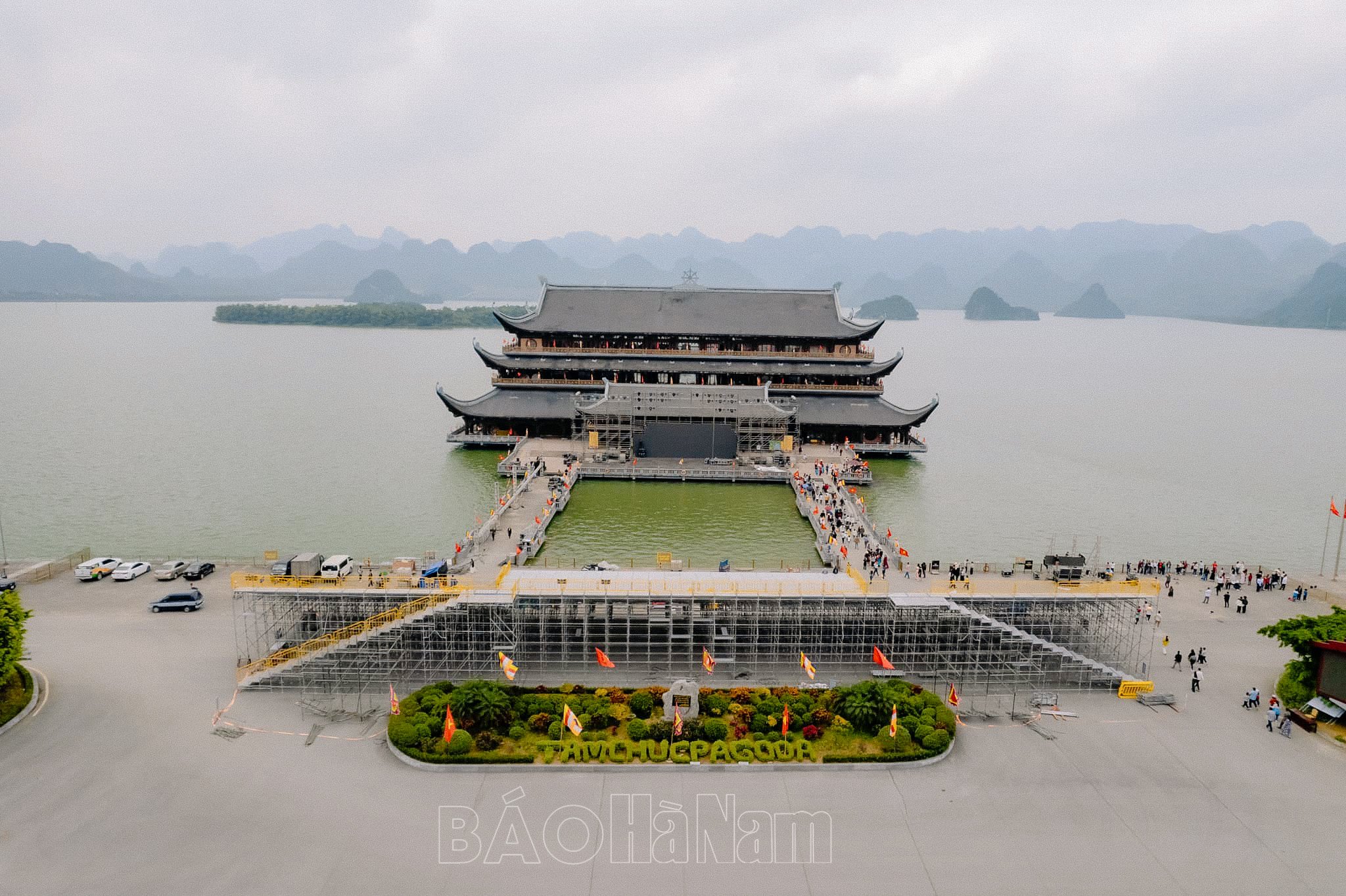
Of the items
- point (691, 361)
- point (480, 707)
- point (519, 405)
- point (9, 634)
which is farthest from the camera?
point (691, 361)

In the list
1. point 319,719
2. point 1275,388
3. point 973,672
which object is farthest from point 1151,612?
point 1275,388

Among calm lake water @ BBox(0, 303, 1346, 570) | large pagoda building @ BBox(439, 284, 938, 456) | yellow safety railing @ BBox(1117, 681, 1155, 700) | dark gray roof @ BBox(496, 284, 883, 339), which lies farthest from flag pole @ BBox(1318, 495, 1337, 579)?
dark gray roof @ BBox(496, 284, 883, 339)

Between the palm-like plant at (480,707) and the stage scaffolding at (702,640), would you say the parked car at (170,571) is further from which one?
the palm-like plant at (480,707)

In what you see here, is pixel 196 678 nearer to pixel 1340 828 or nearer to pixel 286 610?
pixel 286 610

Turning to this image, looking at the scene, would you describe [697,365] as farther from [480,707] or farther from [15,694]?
[15,694]

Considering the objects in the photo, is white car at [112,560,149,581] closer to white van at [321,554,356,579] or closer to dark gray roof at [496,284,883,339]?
white van at [321,554,356,579]

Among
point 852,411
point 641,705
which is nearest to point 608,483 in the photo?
point 852,411
